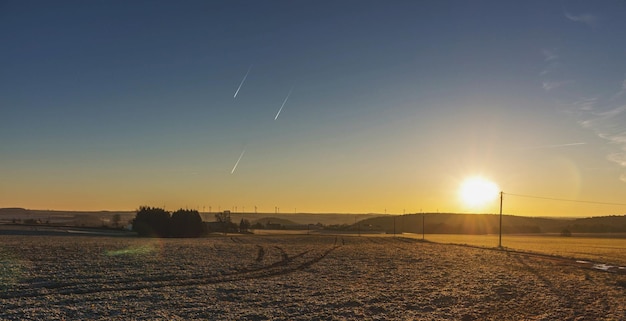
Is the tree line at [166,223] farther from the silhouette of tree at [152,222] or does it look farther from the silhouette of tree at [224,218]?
the silhouette of tree at [224,218]

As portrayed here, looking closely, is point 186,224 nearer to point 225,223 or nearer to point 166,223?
point 166,223

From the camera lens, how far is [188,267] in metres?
33.8

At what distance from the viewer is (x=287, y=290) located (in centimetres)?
2497

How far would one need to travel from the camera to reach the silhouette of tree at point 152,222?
294ft

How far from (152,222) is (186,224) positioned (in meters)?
6.64

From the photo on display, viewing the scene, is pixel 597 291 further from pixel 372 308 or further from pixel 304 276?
pixel 304 276

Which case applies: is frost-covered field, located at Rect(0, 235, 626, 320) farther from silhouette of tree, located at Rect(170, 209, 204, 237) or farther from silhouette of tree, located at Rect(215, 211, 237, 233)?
silhouette of tree, located at Rect(215, 211, 237, 233)

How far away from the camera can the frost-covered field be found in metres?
19.5

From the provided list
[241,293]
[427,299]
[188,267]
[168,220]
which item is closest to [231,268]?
[188,267]

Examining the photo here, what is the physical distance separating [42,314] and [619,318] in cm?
2250

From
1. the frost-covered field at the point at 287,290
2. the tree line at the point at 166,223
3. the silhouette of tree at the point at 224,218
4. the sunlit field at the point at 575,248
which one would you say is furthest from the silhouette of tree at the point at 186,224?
the frost-covered field at the point at 287,290

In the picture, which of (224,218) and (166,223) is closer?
(166,223)

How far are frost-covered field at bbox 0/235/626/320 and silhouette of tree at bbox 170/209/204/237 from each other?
2109 inches

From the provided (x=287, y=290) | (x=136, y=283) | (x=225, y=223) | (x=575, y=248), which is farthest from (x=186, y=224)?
(x=287, y=290)
